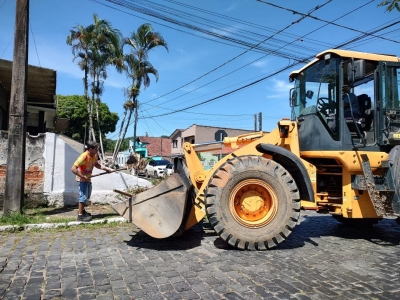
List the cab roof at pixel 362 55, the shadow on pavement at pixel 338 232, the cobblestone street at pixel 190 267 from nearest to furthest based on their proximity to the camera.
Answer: the cobblestone street at pixel 190 267
the cab roof at pixel 362 55
the shadow on pavement at pixel 338 232

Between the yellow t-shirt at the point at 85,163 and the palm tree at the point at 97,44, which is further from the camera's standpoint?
the palm tree at the point at 97,44

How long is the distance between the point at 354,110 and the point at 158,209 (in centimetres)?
348

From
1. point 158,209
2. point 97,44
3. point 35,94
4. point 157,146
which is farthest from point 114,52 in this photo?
point 157,146

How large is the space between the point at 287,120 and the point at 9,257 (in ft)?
14.7

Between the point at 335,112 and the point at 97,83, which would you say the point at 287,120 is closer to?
the point at 335,112

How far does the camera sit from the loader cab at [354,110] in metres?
5.12

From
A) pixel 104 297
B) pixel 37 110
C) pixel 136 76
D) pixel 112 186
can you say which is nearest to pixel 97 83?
pixel 136 76

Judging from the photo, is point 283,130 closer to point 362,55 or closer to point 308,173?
point 308,173

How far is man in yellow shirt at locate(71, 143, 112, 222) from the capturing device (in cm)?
655

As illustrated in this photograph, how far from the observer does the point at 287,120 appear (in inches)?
210

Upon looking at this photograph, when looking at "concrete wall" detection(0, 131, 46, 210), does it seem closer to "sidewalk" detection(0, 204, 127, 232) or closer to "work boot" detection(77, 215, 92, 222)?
"sidewalk" detection(0, 204, 127, 232)

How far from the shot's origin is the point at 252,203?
16.2 ft

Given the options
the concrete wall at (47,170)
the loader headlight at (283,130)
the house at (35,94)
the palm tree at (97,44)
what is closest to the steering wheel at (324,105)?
the loader headlight at (283,130)

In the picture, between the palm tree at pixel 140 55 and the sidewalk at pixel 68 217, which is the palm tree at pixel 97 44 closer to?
the palm tree at pixel 140 55
